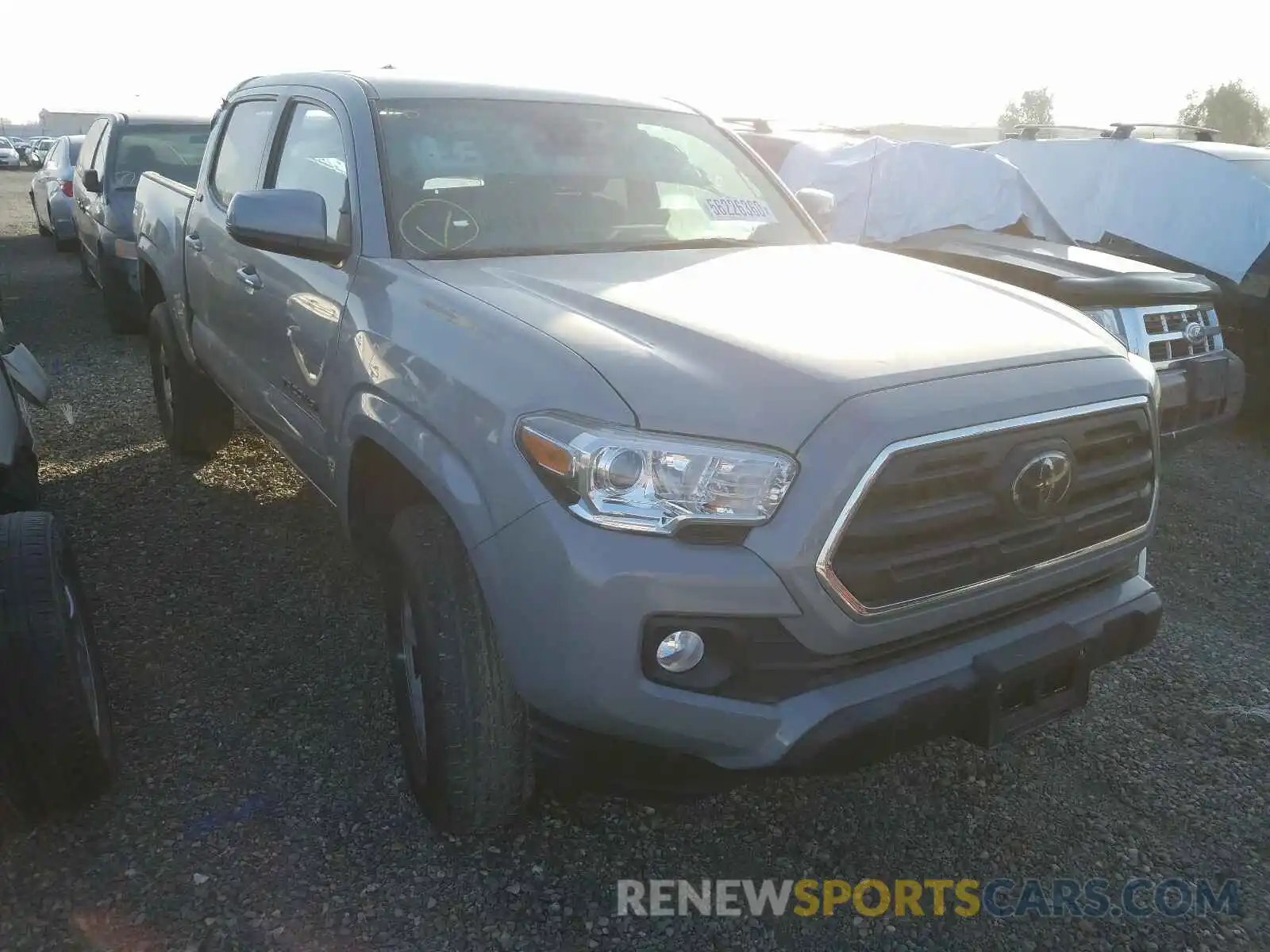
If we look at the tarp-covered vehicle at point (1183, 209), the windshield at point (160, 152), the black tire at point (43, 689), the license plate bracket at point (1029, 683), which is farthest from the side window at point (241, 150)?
the tarp-covered vehicle at point (1183, 209)

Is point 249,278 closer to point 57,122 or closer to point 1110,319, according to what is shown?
point 1110,319

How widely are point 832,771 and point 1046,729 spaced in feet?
4.68

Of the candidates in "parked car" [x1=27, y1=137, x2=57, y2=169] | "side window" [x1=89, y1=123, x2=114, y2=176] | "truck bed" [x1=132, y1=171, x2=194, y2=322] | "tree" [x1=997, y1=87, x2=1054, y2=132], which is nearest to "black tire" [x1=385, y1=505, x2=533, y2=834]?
"truck bed" [x1=132, y1=171, x2=194, y2=322]

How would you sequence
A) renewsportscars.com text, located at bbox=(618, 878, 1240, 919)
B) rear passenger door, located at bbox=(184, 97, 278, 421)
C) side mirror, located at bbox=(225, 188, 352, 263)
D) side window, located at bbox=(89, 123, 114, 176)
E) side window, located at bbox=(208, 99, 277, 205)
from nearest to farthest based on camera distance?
1. renewsportscars.com text, located at bbox=(618, 878, 1240, 919)
2. side mirror, located at bbox=(225, 188, 352, 263)
3. rear passenger door, located at bbox=(184, 97, 278, 421)
4. side window, located at bbox=(208, 99, 277, 205)
5. side window, located at bbox=(89, 123, 114, 176)

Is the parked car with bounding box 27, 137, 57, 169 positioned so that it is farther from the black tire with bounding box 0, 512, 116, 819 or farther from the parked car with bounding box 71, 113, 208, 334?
the black tire with bounding box 0, 512, 116, 819

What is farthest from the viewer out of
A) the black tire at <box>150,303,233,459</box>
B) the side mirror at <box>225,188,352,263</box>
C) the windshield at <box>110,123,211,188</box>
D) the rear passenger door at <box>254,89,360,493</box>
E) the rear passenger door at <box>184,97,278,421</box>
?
the windshield at <box>110,123,211,188</box>

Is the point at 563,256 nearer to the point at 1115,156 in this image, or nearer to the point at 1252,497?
the point at 1252,497

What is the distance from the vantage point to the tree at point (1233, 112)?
188 ft

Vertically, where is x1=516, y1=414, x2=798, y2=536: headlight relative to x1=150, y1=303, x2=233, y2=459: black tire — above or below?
above

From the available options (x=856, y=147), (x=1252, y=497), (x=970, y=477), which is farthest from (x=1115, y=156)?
(x=970, y=477)

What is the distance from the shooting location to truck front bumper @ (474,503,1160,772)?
1.93 m

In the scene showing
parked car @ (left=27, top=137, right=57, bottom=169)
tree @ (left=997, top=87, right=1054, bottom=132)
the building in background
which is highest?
tree @ (left=997, top=87, right=1054, bottom=132)

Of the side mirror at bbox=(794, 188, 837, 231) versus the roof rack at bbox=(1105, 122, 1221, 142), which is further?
the roof rack at bbox=(1105, 122, 1221, 142)

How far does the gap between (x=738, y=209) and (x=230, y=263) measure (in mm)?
1926
